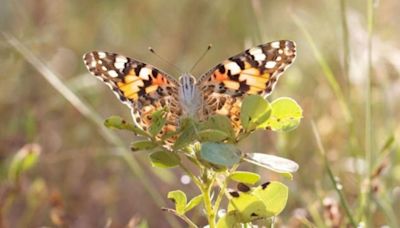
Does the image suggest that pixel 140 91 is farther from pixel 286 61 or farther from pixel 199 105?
pixel 286 61

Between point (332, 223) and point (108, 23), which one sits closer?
point (332, 223)

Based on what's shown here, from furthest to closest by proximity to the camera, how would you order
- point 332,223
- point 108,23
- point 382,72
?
point 108,23 → point 382,72 → point 332,223

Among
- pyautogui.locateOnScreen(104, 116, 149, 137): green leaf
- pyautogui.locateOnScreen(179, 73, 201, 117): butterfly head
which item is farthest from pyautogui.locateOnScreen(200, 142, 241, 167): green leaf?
pyautogui.locateOnScreen(179, 73, 201, 117): butterfly head

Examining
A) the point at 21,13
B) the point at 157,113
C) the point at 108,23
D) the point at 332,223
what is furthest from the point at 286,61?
the point at 108,23

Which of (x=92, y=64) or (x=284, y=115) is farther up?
(x=92, y=64)

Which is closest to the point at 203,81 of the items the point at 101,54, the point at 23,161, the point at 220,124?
the point at 101,54

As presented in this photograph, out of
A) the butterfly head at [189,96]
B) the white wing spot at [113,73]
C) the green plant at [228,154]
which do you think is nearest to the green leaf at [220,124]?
the green plant at [228,154]

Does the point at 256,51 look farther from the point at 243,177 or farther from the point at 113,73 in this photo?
the point at 243,177
